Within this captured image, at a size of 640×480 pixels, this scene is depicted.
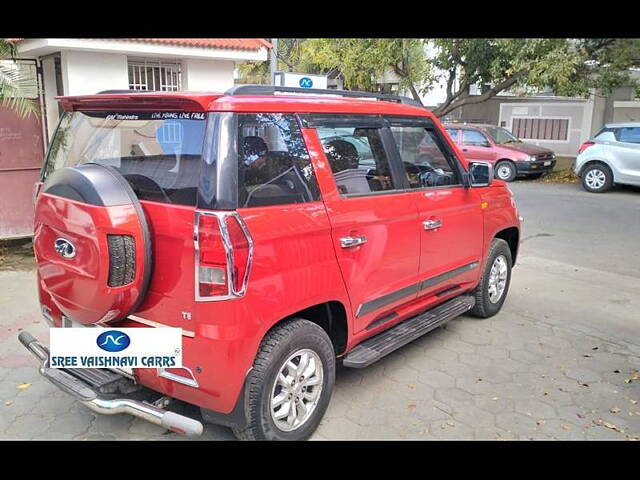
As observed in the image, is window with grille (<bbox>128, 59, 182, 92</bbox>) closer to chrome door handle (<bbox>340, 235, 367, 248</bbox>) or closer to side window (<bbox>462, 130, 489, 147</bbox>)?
chrome door handle (<bbox>340, 235, 367, 248</bbox>)

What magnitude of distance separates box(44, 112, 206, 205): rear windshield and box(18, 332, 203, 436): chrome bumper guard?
100cm

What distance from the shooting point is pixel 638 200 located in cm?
1237

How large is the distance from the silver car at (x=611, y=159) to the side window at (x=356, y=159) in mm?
11576

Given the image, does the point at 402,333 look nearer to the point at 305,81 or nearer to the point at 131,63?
the point at 305,81

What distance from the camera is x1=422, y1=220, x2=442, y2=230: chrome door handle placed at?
3.83m

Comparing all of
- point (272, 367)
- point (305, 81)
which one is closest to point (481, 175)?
point (272, 367)

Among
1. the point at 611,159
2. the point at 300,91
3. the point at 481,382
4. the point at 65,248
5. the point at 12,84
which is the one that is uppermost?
the point at 12,84

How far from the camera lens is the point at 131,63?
31.5 ft

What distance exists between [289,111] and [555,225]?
796 centimetres

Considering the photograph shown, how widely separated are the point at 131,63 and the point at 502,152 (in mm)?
10463

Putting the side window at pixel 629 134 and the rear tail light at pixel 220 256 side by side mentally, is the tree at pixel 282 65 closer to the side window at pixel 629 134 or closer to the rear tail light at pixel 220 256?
the side window at pixel 629 134

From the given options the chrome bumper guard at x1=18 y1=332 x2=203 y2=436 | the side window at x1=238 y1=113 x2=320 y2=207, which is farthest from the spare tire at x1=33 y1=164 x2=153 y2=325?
the side window at x1=238 y1=113 x2=320 y2=207

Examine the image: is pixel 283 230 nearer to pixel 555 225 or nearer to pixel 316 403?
pixel 316 403
